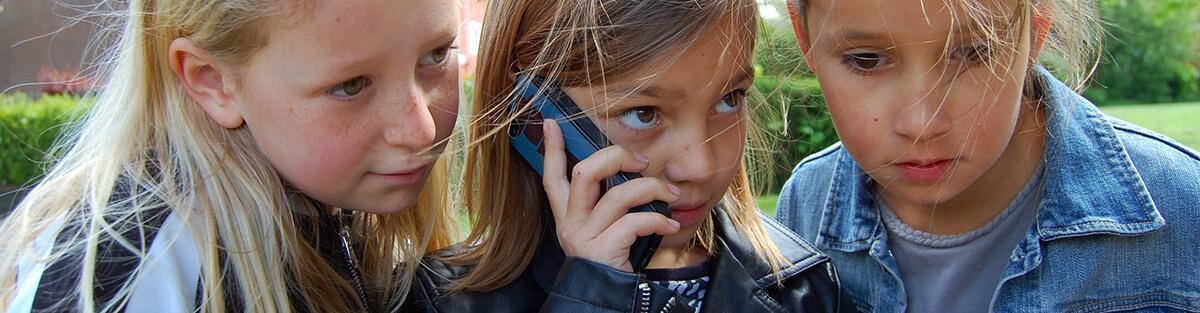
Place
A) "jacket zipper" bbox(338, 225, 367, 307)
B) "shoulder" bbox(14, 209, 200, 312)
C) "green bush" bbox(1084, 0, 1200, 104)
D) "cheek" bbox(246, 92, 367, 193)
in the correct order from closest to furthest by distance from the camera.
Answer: "shoulder" bbox(14, 209, 200, 312), "cheek" bbox(246, 92, 367, 193), "jacket zipper" bbox(338, 225, 367, 307), "green bush" bbox(1084, 0, 1200, 104)

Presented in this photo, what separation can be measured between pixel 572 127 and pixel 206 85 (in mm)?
721

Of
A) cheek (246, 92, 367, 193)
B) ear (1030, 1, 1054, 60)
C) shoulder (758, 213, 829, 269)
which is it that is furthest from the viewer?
shoulder (758, 213, 829, 269)

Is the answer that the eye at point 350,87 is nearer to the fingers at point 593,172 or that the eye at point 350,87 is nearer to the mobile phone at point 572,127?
the mobile phone at point 572,127

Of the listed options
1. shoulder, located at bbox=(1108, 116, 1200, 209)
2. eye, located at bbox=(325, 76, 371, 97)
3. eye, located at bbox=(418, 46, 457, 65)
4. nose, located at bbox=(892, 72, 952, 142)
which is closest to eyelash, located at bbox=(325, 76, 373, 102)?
eye, located at bbox=(325, 76, 371, 97)

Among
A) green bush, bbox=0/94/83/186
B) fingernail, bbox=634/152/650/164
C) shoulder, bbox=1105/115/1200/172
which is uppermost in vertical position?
fingernail, bbox=634/152/650/164

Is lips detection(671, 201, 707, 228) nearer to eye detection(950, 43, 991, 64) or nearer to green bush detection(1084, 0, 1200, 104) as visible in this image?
eye detection(950, 43, 991, 64)

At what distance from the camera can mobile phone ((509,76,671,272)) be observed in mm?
2119

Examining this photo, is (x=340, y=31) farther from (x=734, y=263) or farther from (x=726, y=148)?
(x=734, y=263)

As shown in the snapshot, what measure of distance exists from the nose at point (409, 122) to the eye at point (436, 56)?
0.08 m

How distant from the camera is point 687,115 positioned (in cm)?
208

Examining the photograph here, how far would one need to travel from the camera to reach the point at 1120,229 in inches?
89.4

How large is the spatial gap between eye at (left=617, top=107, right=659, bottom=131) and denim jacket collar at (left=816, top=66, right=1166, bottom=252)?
0.93m

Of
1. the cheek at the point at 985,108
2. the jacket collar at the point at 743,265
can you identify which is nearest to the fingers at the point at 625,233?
the jacket collar at the point at 743,265

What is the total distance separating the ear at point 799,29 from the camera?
2.17 metres
